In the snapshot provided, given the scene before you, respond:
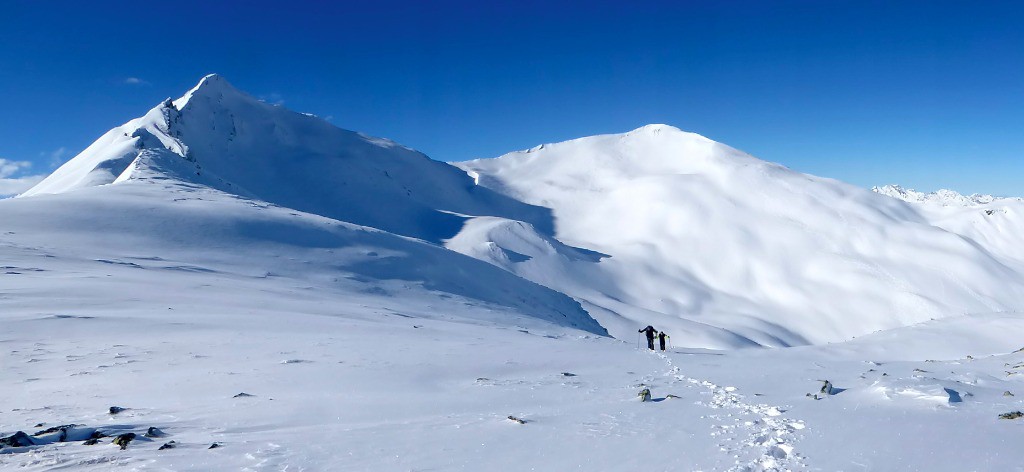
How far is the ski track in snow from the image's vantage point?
914 centimetres

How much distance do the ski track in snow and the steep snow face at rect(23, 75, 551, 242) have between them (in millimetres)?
105674

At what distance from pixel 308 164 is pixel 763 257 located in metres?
125

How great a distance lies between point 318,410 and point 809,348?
27.3 metres

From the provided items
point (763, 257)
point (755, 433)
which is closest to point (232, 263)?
point (755, 433)

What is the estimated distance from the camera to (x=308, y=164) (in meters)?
148

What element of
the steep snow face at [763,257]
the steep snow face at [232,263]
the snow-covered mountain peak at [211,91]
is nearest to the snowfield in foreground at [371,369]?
the steep snow face at [232,263]

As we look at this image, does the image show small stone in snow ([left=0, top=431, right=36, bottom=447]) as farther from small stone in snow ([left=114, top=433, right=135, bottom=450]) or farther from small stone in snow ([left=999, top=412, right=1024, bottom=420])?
small stone in snow ([left=999, top=412, right=1024, bottom=420])

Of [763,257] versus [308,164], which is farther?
[763,257]

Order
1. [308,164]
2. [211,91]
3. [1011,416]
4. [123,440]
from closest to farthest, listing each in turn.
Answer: [123,440]
[1011,416]
[308,164]
[211,91]

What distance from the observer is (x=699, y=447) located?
9.92 metres

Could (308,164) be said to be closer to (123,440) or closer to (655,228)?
(655,228)

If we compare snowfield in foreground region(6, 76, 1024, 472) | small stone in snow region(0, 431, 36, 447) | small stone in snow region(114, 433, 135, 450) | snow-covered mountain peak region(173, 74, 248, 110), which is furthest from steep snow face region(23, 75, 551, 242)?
small stone in snow region(114, 433, 135, 450)

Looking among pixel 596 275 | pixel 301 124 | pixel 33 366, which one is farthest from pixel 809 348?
pixel 301 124

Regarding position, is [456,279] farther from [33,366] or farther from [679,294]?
[679,294]
